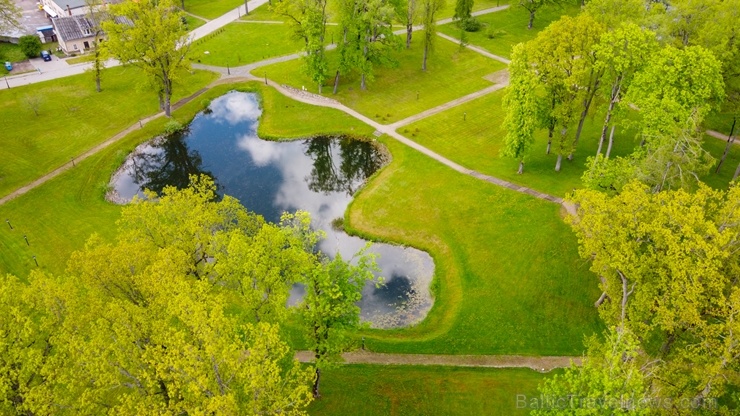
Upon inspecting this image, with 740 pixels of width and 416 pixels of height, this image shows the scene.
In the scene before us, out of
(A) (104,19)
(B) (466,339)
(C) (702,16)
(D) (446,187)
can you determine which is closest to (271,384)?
(B) (466,339)

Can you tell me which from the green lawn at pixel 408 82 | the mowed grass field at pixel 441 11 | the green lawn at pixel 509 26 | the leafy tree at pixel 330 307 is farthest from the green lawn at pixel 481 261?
the mowed grass field at pixel 441 11

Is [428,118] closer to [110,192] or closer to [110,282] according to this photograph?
[110,192]

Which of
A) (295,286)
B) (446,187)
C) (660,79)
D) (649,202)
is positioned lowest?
(295,286)

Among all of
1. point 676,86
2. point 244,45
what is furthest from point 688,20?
point 244,45

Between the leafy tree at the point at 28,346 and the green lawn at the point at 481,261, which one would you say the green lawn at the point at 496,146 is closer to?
the green lawn at the point at 481,261

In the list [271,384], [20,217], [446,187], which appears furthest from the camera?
[446,187]

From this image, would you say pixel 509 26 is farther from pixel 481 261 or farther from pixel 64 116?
pixel 64 116

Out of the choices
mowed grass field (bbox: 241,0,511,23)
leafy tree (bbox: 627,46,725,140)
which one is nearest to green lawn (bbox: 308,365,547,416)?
leafy tree (bbox: 627,46,725,140)

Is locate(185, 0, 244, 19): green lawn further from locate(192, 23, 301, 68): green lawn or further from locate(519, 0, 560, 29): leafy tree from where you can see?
locate(519, 0, 560, 29): leafy tree
